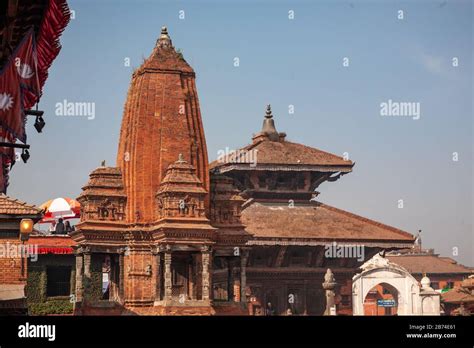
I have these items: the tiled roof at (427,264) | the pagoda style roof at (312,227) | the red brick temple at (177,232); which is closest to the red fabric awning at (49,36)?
the red brick temple at (177,232)

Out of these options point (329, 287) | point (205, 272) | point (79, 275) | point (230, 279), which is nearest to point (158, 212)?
point (205, 272)

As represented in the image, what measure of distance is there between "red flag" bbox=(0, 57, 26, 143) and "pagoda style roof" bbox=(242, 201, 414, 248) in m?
37.7

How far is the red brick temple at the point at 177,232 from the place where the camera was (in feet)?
172

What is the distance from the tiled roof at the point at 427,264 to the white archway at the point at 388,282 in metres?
27.8

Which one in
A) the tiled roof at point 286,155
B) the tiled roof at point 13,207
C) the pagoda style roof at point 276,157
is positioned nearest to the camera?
the tiled roof at point 13,207

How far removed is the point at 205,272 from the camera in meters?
52.0

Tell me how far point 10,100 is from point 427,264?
8732cm

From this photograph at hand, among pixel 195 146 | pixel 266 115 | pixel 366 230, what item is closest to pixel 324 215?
pixel 366 230

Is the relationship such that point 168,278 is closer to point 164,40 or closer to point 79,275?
point 79,275

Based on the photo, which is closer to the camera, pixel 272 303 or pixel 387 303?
pixel 272 303

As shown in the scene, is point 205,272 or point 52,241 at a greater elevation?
point 52,241

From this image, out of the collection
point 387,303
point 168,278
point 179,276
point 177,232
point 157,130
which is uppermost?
point 157,130

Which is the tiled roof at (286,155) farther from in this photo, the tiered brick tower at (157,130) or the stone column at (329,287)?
the tiered brick tower at (157,130)

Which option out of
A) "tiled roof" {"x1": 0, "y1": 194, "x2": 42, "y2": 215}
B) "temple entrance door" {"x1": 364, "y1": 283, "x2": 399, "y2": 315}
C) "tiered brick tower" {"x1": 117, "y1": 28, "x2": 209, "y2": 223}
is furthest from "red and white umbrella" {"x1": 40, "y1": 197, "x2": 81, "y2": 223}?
"tiled roof" {"x1": 0, "y1": 194, "x2": 42, "y2": 215}
